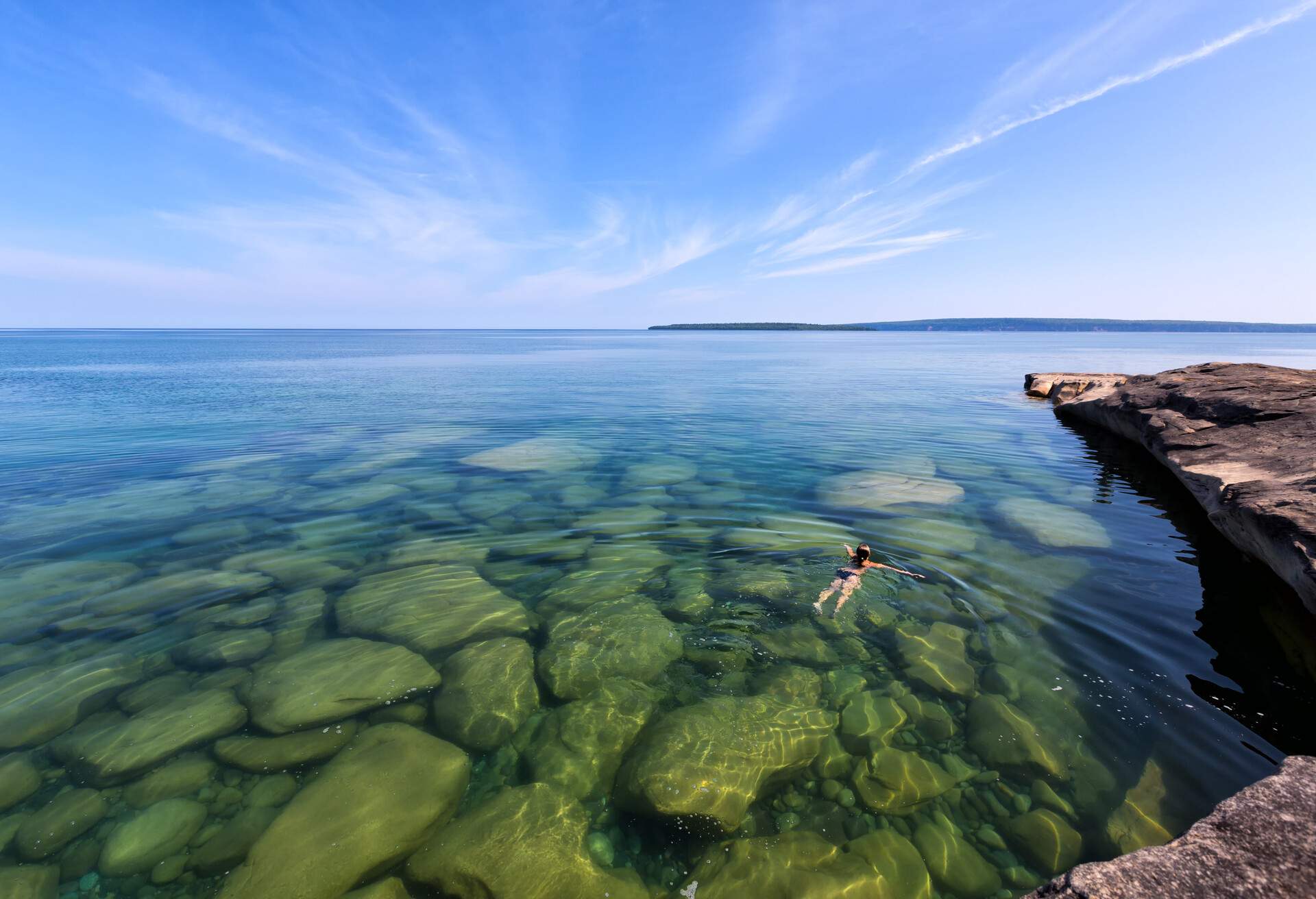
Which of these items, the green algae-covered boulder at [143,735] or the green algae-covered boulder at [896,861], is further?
the green algae-covered boulder at [143,735]

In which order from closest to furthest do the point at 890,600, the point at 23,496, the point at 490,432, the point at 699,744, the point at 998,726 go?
the point at 699,744
the point at 998,726
the point at 890,600
the point at 23,496
the point at 490,432

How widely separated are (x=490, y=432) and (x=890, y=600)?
60.6 ft

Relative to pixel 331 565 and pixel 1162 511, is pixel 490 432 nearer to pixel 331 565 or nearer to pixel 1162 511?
pixel 331 565

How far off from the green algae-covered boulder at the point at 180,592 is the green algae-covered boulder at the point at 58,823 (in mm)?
3864

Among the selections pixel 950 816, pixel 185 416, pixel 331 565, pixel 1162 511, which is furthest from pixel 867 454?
pixel 185 416

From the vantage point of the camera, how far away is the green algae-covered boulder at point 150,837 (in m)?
4.54

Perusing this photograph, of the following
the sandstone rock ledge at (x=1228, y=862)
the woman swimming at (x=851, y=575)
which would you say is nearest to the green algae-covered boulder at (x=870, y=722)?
the woman swimming at (x=851, y=575)

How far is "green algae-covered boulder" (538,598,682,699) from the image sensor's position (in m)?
6.89

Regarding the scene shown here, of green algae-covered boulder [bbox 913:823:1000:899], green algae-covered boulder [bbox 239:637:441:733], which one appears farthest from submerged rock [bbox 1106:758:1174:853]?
green algae-covered boulder [bbox 239:637:441:733]

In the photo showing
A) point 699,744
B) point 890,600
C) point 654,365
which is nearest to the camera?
point 699,744

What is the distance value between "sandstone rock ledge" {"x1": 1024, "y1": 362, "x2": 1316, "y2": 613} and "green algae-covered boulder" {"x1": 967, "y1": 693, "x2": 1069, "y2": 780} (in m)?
4.02

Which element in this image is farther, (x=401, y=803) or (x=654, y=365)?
(x=654, y=365)

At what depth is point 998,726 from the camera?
6.01 meters

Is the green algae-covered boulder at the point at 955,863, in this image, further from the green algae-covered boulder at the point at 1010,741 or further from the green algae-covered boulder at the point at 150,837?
the green algae-covered boulder at the point at 150,837
